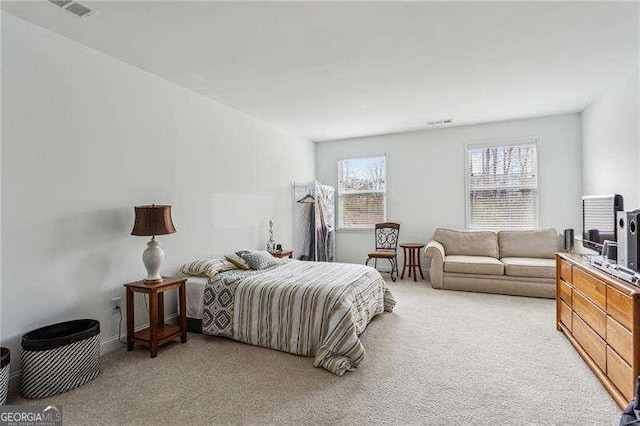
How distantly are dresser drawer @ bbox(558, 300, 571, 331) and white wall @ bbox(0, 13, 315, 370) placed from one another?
3.82 m

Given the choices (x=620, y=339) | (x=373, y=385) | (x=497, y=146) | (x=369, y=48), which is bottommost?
(x=373, y=385)

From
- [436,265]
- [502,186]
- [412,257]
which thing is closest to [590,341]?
[436,265]

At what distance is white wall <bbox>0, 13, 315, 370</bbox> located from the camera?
7.57ft

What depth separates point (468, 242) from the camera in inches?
207

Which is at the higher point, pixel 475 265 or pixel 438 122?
pixel 438 122

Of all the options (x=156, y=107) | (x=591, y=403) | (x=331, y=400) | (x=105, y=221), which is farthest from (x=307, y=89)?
(x=591, y=403)

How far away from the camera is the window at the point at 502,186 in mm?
5207

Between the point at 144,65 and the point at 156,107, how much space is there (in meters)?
0.41

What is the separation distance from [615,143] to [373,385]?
3958 millimetres

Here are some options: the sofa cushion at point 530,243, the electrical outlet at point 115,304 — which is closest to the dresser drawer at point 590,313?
the sofa cushion at point 530,243

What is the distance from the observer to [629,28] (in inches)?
101

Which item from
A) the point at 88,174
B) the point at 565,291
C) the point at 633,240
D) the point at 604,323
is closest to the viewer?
the point at 633,240

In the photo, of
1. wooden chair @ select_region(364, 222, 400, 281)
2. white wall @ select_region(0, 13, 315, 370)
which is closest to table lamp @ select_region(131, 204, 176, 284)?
white wall @ select_region(0, 13, 315, 370)

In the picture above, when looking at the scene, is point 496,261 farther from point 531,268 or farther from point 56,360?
point 56,360
